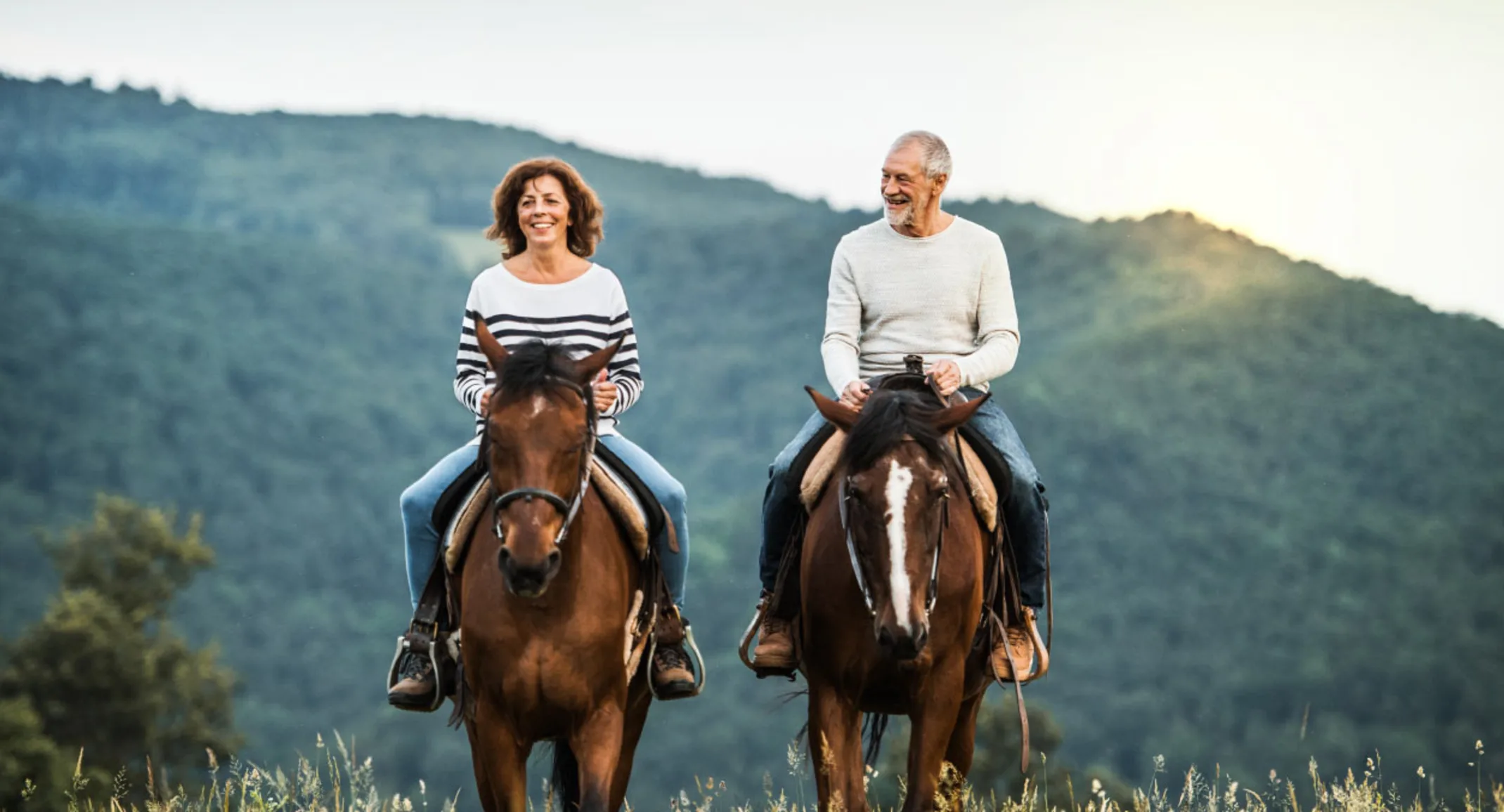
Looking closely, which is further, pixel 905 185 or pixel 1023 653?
pixel 905 185

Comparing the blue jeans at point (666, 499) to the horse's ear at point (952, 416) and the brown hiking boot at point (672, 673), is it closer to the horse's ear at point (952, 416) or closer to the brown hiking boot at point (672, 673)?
the brown hiking boot at point (672, 673)

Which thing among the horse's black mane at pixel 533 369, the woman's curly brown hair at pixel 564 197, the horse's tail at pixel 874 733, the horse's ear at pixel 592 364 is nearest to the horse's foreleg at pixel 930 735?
the horse's tail at pixel 874 733

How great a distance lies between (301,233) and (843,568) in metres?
184

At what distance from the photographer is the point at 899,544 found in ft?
23.0

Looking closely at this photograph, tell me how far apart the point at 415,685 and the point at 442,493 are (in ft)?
3.01

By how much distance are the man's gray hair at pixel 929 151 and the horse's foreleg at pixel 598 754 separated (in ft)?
10.7

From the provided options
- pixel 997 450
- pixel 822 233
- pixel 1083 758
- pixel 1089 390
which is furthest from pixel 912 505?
pixel 822 233

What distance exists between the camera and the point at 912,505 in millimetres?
7090

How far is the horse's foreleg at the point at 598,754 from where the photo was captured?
23.8 ft

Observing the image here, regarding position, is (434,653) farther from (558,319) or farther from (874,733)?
(874,733)

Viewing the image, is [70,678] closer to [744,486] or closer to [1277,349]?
[744,486]

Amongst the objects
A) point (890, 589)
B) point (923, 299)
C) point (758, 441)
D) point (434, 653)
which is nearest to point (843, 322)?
point (923, 299)

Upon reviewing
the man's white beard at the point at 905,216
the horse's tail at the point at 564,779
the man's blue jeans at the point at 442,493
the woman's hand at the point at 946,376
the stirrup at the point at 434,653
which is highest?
the man's white beard at the point at 905,216

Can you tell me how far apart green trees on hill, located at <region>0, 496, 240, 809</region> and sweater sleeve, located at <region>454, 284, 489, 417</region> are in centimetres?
5611
